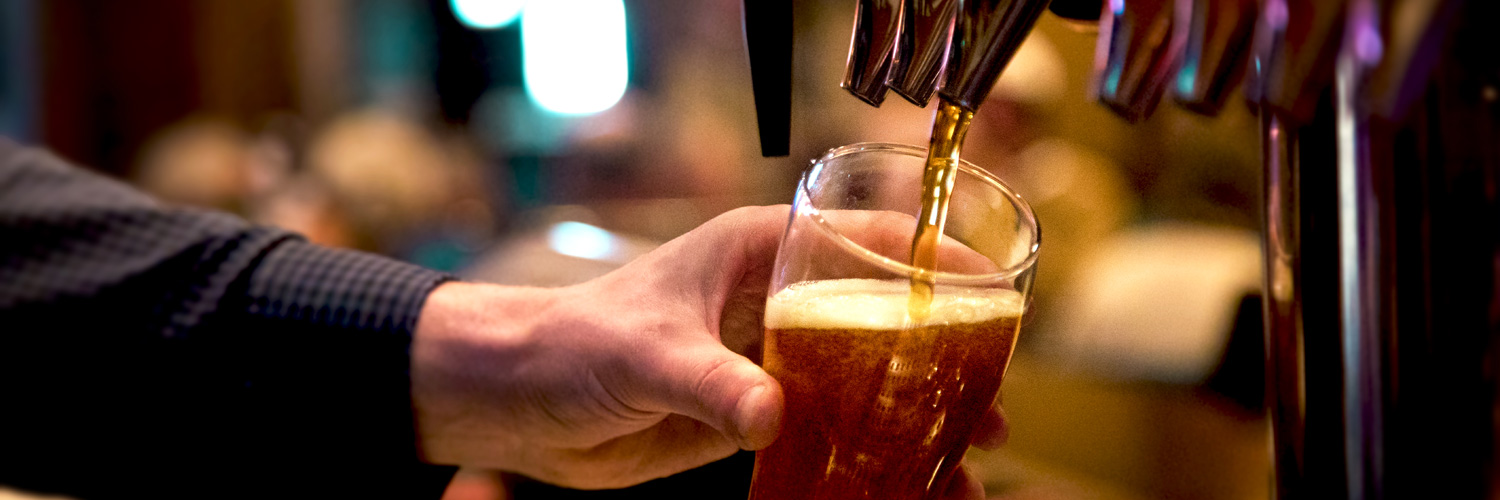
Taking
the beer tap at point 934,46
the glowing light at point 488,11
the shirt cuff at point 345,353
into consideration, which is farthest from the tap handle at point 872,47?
the glowing light at point 488,11

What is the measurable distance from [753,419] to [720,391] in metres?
0.04

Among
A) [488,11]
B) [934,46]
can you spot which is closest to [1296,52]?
[934,46]

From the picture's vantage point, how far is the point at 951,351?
0.48 m

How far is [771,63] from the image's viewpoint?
0.47 meters

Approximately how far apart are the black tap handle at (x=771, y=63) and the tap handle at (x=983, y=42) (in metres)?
0.09

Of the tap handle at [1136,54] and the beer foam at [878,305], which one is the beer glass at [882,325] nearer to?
the beer foam at [878,305]

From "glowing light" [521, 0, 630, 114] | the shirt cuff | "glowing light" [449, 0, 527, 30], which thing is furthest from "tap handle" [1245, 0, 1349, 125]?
"glowing light" [449, 0, 527, 30]

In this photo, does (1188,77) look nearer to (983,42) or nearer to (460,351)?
(983,42)

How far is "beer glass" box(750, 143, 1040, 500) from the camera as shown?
1.56 ft

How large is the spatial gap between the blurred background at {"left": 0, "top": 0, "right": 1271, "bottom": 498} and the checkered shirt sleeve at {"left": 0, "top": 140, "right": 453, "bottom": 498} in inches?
6.8

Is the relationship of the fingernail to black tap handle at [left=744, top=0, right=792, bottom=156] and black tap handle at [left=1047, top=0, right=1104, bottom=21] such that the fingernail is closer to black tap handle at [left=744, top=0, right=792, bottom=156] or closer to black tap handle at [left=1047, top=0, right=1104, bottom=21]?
black tap handle at [left=744, top=0, right=792, bottom=156]

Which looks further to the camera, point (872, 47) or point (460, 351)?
point (460, 351)

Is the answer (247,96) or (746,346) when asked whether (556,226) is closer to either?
(746,346)

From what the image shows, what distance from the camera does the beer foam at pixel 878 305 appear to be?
1.55 ft
